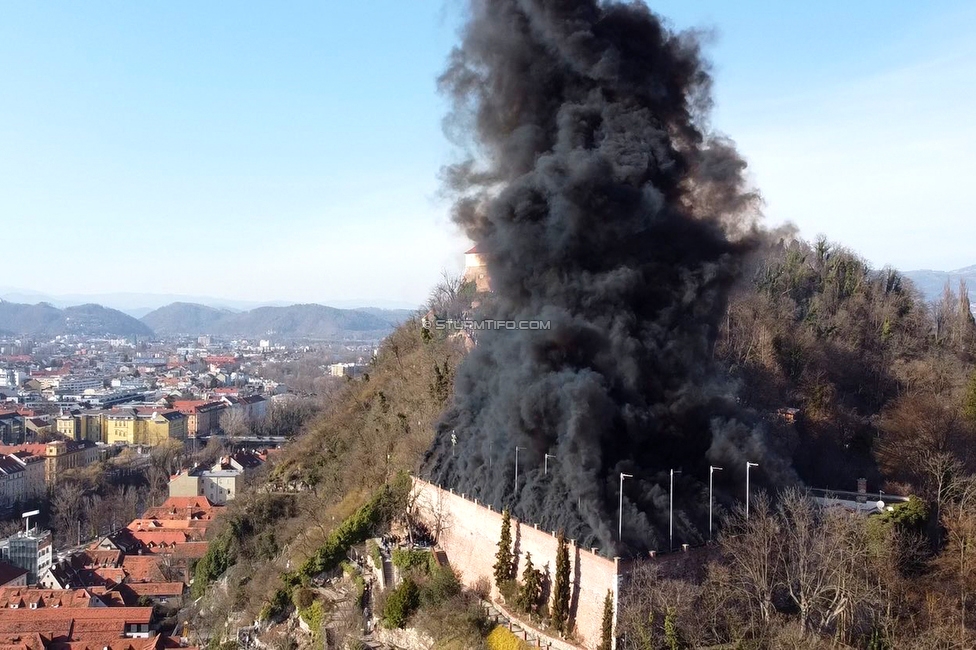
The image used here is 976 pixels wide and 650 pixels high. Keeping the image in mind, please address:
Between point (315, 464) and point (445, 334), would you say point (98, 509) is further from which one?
point (445, 334)

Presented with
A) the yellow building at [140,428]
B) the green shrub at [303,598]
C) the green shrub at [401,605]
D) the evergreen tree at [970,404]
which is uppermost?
the evergreen tree at [970,404]

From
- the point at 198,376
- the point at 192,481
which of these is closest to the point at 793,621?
the point at 192,481

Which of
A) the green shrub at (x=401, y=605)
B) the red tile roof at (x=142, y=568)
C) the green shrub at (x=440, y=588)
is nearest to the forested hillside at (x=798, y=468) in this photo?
the green shrub at (x=440, y=588)

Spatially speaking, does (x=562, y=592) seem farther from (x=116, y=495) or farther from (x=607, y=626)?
(x=116, y=495)

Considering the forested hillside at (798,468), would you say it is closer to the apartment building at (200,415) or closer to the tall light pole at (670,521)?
the tall light pole at (670,521)

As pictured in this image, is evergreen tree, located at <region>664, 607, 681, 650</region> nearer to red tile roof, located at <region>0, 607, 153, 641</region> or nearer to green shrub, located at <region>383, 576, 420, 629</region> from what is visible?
green shrub, located at <region>383, 576, 420, 629</region>

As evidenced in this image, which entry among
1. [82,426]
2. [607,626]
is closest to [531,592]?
[607,626]
